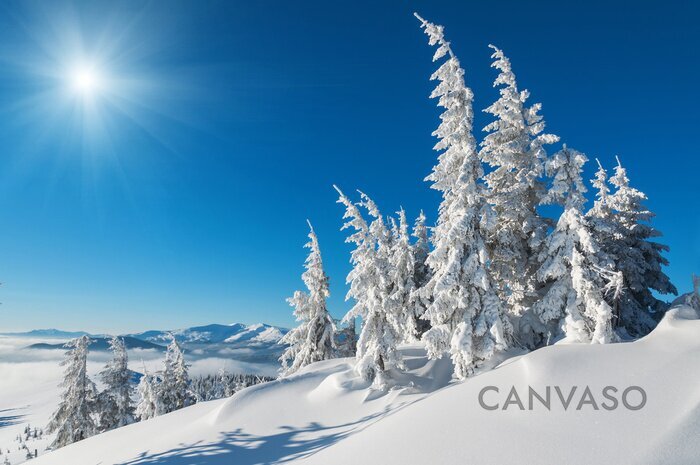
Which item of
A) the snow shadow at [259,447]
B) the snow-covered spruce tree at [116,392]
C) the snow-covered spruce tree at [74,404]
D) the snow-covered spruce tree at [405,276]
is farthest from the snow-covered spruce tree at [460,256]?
the snow-covered spruce tree at [116,392]

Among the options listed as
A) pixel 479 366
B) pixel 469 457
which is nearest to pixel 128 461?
pixel 469 457

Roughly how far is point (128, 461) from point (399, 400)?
1115 centimetres

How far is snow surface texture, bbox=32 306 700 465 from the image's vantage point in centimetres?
674

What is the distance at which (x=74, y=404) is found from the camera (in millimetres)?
31219

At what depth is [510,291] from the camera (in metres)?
20.1

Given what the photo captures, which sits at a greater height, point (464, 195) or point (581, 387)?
point (464, 195)

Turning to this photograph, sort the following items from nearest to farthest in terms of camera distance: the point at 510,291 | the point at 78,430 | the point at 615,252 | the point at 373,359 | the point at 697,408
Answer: the point at 697,408 → the point at 373,359 → the point at 510,291 → the point at 615,252 → the point at 78,430

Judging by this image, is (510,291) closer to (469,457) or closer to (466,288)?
(466,288)

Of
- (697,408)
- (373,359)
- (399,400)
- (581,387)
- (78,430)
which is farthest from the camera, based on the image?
(78,430)

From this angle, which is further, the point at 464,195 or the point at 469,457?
the point at 464,195

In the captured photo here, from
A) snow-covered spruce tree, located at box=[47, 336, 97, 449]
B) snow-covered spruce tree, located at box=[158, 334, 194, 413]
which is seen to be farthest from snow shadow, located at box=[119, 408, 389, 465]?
snow-covered spruce tree, located at box=[158, 334, 194, 413]

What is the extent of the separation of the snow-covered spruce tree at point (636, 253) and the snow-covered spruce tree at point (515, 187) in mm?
6483

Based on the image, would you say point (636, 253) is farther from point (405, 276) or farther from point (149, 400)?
point (149, 400)

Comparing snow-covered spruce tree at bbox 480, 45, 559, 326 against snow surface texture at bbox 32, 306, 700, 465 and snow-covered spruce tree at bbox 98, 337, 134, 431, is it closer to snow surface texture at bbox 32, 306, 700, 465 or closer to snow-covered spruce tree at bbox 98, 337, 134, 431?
snow surface texture at bbox 32, 306, 700, 465
